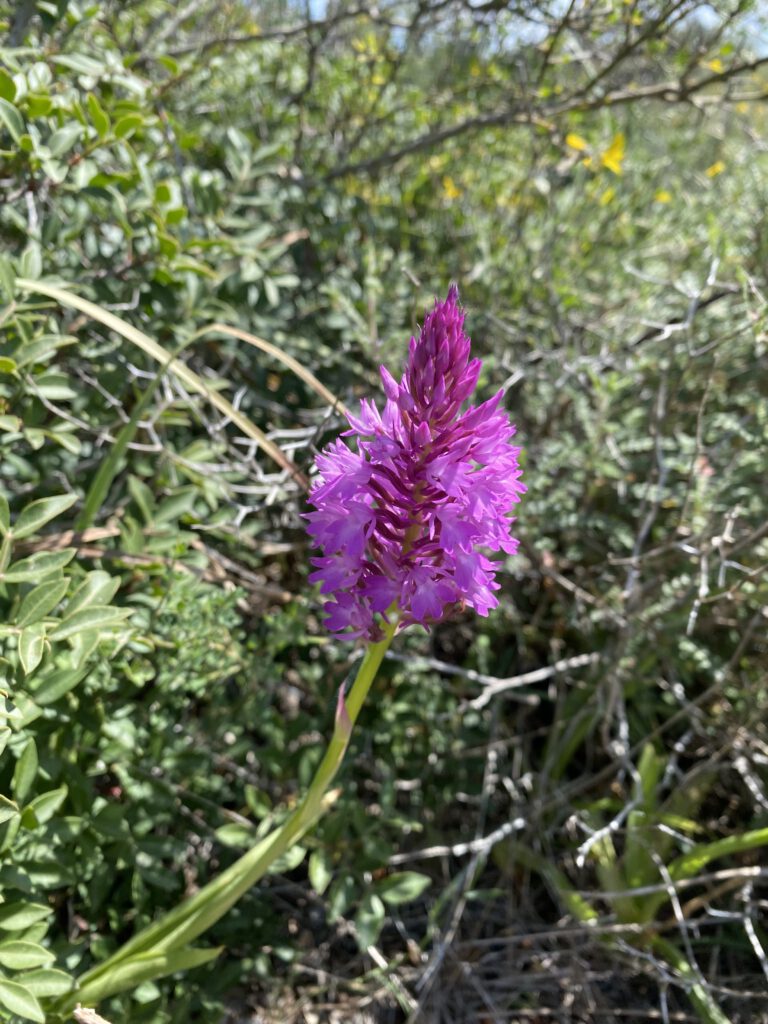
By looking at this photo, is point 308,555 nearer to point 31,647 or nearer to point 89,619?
point 89,619

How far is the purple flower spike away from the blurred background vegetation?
28cm

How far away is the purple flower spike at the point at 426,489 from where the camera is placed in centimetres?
121

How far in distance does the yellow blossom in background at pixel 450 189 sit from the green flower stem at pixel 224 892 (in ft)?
7.25

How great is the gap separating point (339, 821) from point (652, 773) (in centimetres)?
85

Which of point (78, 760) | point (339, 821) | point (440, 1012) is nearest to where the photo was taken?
point (78, 760)

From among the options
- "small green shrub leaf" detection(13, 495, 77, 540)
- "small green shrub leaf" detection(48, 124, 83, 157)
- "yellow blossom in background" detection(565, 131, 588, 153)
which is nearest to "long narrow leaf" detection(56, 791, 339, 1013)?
"small green shrub leaf" detection(13, 495, 77, 540)

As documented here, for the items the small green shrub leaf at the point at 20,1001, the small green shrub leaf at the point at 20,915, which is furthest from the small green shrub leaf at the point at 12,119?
the small green shrub leaf at the point at 20,1001

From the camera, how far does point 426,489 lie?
1.24 m

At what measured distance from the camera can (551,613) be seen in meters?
2.76

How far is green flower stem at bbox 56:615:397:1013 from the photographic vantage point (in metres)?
1.37

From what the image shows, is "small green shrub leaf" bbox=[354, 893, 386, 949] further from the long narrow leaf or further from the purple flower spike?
the purple flower spike

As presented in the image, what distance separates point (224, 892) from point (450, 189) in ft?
8.35

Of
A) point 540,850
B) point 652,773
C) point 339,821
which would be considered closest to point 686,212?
point 652,773

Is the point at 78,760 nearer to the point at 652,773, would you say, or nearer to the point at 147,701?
the point at 147,701
